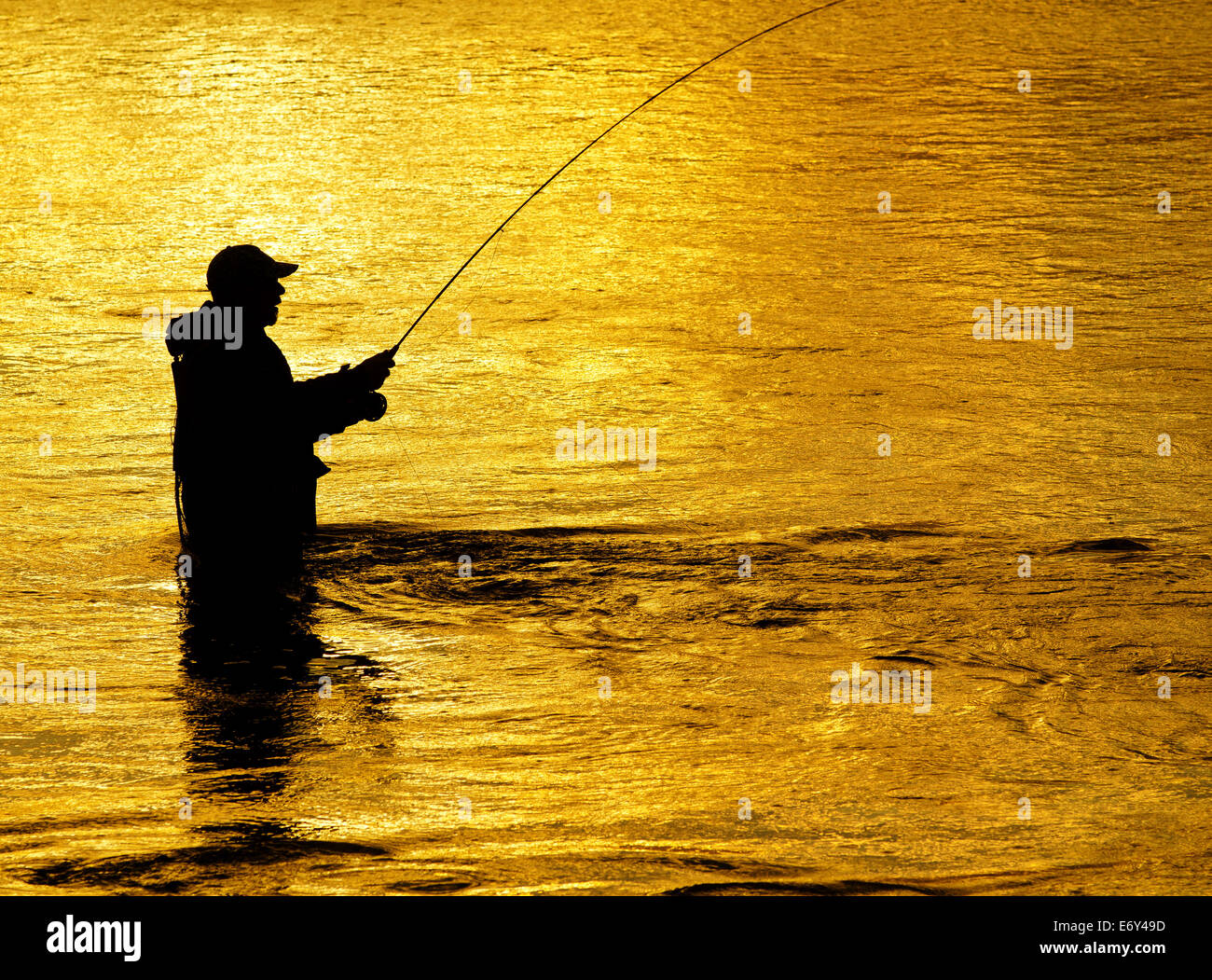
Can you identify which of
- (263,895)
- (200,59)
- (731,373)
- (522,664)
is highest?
(200,59)

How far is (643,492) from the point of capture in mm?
7504

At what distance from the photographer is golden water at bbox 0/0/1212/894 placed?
15.5 ft

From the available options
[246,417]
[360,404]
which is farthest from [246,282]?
[360,404]

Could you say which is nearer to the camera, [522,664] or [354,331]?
[522,664]

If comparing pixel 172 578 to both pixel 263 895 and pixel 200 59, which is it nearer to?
pixel 263 895

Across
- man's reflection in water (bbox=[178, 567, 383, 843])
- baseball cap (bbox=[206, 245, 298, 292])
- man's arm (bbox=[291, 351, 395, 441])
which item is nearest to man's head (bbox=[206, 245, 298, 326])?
baseball cap (bbox=[206, 245, 298, 292])

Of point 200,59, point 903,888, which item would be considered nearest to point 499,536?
point 903,888

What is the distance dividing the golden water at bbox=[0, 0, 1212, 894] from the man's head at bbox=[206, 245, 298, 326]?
1.06 meters

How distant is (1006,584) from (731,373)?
282 cm

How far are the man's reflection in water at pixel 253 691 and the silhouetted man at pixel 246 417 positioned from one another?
0.65ft

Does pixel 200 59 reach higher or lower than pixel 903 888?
higher

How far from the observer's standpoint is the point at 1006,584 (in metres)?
6.52

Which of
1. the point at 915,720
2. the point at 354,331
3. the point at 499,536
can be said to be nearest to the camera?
the point at 915,720

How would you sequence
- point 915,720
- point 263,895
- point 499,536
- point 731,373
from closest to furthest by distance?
point 263,895
point 915,720
point 499,536
point 731,373
